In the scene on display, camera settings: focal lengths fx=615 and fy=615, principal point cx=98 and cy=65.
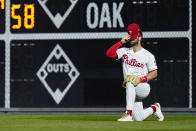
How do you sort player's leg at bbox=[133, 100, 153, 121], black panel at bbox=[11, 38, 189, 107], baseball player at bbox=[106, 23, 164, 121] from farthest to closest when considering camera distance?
black panel at bbox=[11, 38, 189, 107] < player's leg at bbox=[133, 100, 153, 121] < baseball player at bbox=[106, 23, 164, 121]

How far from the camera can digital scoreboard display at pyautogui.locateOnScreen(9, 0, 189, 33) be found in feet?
36.6

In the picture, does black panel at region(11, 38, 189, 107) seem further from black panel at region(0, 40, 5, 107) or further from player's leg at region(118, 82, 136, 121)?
player's leg at region(118, 82, 136, 121)

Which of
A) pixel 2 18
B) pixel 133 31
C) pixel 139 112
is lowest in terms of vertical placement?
pixel 139 112

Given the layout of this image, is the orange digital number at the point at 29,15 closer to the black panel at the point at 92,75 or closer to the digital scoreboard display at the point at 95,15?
the digital scoreboard display at the point at 95,15

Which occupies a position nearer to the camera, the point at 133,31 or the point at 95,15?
the point at 133,31

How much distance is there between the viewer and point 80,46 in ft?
37.5

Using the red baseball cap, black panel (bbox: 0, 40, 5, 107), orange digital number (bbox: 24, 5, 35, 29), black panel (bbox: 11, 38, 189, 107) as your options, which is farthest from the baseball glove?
black panel (bbox: 0, 40, 5, 107)

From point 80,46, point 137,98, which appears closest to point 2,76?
point 80,46

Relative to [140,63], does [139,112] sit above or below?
below

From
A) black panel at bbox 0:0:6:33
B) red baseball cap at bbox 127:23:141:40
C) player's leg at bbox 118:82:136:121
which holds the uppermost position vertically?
black panel at bbox 0:0:6:33

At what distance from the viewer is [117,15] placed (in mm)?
11352

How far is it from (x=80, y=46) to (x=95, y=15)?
639 millimetres

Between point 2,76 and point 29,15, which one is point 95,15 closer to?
point 29,15

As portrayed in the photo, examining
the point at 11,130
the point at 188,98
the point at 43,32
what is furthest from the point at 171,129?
the point at 43,32
